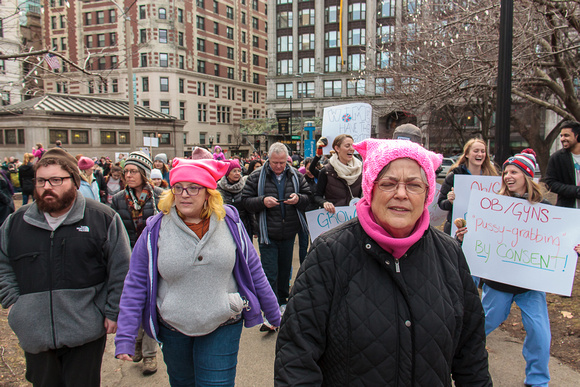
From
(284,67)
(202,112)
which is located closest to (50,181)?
(202,112)

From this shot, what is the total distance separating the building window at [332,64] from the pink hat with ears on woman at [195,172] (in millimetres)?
55314

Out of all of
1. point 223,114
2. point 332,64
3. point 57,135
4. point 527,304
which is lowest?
point 527,304

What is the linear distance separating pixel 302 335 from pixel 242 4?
66666 millimetres

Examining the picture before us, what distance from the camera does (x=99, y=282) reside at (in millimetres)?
2914

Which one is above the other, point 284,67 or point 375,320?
point 284,67

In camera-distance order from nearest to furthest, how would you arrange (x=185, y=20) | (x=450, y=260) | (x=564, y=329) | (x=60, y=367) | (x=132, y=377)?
(x=450, y=260) < (x=60, y=367) < (x=132, y=377) < (x=564, y=329) < (x=185, y=20)

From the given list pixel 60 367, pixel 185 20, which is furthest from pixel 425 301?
pixel 185 20

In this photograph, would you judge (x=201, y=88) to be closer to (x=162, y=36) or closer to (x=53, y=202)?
(x=162, y=36)

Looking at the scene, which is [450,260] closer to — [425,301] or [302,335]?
[425,301]

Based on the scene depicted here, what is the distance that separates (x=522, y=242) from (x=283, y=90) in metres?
56.8

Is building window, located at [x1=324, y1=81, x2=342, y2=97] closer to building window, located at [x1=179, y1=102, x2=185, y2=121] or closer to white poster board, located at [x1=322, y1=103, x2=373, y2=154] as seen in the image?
building window, located at [x1=179, y1=102, x2=185, y2=121]

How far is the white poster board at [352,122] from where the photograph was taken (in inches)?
326

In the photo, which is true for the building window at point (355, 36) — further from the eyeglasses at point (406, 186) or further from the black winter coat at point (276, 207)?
the eyeglasses at point (406, 186)

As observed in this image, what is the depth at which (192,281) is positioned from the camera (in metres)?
2.64
